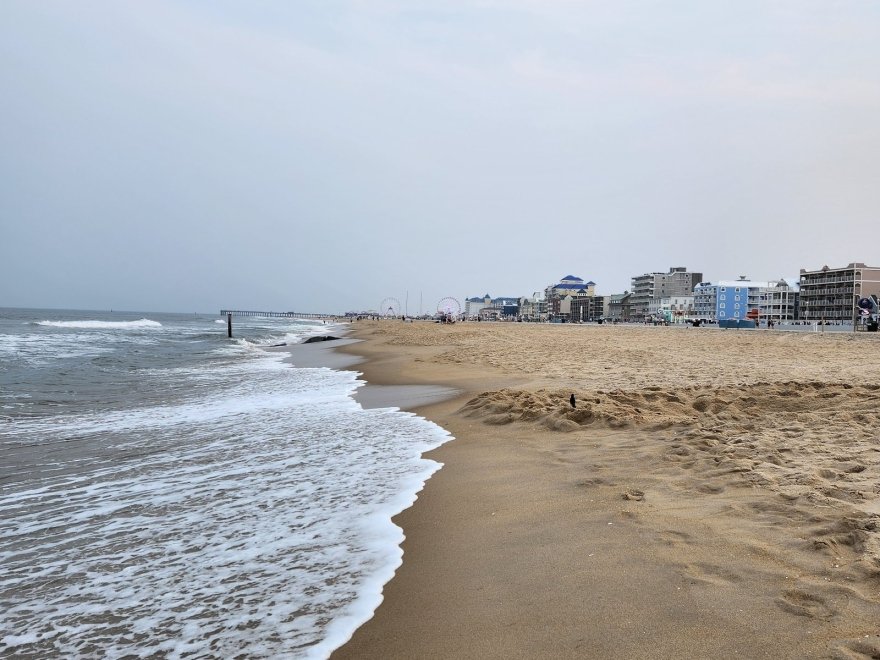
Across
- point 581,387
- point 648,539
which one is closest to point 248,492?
point 648,539

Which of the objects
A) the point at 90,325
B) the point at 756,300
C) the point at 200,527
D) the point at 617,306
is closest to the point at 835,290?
the point at 756,300

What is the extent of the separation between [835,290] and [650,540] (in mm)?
120951

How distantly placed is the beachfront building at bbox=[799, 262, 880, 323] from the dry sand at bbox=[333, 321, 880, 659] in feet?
335

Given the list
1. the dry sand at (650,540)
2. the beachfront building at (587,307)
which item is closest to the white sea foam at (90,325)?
the dry sand at (650,540)

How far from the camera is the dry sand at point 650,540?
2.27m

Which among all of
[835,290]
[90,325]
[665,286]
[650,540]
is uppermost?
[665,286]

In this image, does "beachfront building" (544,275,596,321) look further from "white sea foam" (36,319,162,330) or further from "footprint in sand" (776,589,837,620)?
"footprint in sand" (776,589,837,620)

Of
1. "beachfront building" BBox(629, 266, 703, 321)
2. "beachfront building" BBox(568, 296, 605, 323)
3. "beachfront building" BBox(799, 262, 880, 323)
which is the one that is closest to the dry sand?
"beachfront building" BBox(799, 262, 880, 323)

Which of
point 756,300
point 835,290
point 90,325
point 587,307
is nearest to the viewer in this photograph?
point 90,325

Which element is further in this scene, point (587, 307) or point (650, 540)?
point (587, 307)

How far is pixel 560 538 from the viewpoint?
3.40 meters

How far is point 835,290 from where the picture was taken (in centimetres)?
9944

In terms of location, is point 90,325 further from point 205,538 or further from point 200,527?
point 205,538

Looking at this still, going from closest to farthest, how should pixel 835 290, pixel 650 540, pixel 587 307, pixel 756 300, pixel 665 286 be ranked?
pixel 650 540
pixel 835 290
pixel 756 300
pixel 665 286
pixel 587 307
